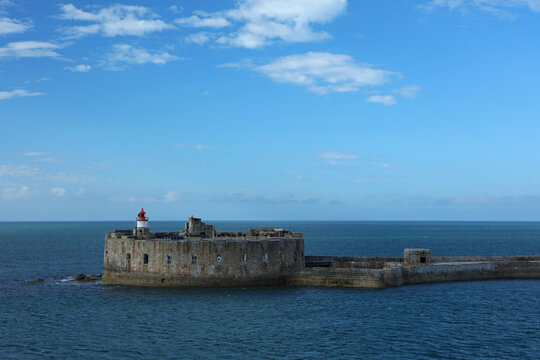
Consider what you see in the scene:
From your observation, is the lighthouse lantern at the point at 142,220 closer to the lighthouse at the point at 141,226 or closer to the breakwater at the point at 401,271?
the lighthouse at the point at 141,226

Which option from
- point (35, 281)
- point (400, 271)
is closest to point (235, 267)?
point (400, 271)

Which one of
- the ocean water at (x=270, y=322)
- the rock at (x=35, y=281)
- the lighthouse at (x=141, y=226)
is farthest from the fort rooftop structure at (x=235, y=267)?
the rock at (x=35, y=281)

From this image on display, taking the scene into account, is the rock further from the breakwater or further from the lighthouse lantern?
the breakwater

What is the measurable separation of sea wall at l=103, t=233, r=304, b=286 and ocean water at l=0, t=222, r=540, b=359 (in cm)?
161

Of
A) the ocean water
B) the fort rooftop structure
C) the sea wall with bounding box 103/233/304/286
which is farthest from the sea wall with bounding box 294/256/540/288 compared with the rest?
the sea wall with bounding box 103/233/304/286

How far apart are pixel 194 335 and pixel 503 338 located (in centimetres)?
2078

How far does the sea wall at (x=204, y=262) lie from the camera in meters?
49.8

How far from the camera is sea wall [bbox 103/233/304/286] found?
49781mm

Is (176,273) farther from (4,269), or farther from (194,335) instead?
(4,269)

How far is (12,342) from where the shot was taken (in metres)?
33.2

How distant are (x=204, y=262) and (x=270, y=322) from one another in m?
14.0

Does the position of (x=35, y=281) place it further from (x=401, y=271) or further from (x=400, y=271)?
(x=401, y=271)

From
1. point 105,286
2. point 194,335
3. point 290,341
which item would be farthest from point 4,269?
point 290,341

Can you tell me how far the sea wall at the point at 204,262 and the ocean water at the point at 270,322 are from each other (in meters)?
1.61
